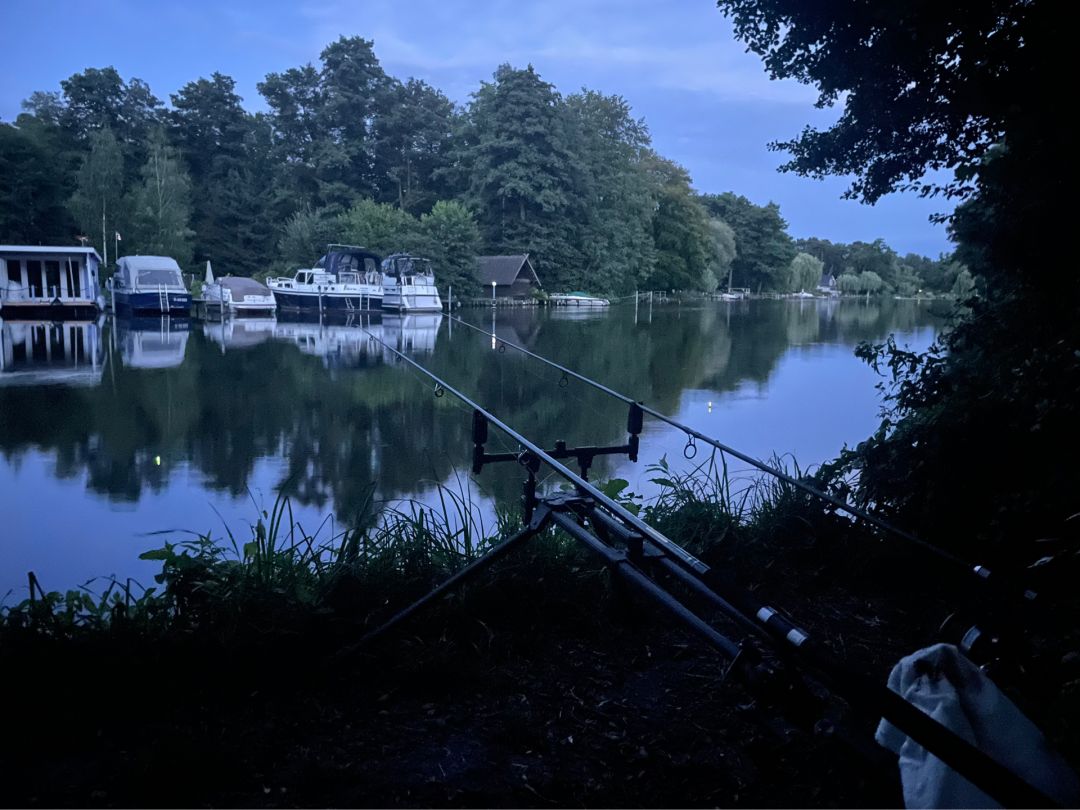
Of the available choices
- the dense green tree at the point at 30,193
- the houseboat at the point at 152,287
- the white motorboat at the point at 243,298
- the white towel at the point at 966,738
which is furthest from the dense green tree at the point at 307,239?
the white towel at the point at 966,738

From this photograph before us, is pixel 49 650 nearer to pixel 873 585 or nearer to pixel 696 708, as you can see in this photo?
pixel 696 708

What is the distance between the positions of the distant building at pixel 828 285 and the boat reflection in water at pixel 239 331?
4052 inches

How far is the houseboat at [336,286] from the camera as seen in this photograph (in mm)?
34906

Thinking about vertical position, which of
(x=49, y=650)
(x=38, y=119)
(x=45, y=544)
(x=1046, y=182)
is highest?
(x=38, y=119)

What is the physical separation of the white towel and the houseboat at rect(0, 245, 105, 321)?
33.2 meters

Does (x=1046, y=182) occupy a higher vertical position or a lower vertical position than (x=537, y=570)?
higher

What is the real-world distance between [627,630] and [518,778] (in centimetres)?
120

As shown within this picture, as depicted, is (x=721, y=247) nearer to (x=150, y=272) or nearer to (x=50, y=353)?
(x=150, y=272)

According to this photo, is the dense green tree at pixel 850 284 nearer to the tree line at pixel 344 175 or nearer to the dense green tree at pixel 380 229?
the tree line at pixel 344 175

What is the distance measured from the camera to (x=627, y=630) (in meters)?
3.58

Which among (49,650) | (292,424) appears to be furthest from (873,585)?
(292,424)

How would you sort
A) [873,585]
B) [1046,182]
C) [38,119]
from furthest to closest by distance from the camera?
[38,119]
[873,585]
[1046,182]

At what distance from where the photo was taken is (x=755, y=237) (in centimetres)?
9550

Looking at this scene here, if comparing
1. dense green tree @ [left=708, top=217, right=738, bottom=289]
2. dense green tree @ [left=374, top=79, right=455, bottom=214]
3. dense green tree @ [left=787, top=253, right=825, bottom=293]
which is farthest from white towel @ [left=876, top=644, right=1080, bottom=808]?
dense green tree @ [left=787, top=253, right=825, bottom=293]
